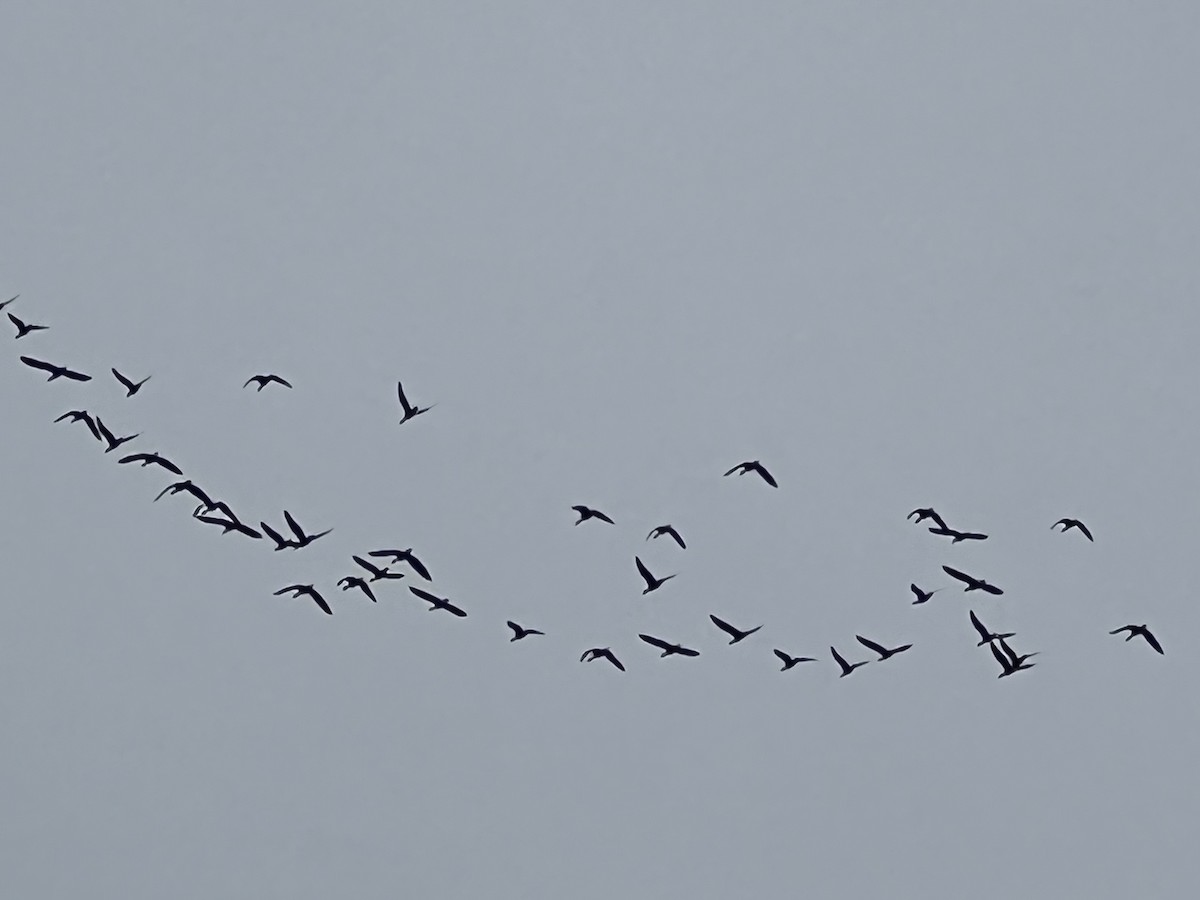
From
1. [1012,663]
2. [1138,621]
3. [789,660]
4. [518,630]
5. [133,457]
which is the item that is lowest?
[1012,663]

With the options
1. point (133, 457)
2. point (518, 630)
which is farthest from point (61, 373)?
point (518, 630)

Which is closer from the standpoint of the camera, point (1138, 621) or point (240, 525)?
point (240, 525)

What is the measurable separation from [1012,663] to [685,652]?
10459 mm

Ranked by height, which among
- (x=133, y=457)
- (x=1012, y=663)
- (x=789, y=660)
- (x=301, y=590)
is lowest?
(x=1012, y=663)

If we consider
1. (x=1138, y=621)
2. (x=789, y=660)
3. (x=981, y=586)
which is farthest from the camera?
(x=1138, y=621)

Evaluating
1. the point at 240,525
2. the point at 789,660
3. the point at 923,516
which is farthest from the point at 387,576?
the point at 923,516

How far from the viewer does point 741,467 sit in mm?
60844

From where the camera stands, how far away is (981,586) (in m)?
58.8

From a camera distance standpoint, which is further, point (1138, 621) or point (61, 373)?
point (1138, 621)

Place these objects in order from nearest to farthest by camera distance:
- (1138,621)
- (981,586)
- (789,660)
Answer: (981,586)
(789,660)
(1138,621)

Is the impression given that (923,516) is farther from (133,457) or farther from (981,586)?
(133,457)

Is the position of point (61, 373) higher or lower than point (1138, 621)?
lower

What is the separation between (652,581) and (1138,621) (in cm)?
14236

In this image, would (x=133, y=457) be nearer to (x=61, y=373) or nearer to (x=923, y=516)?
(x=61, y=373)
